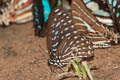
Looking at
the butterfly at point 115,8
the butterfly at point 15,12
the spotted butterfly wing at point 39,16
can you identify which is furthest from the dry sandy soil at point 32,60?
the butterfly at point 15,12

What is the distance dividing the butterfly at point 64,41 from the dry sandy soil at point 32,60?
0.15m

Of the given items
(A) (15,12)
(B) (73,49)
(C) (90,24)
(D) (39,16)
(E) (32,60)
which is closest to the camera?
(B) (73,49)

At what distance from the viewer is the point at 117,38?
224 centimetres

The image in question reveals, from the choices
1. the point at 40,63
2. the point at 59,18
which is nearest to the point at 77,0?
the point at 59,18

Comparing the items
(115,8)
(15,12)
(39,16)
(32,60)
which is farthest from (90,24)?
(15,12)

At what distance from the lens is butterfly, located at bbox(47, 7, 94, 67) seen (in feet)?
6.73

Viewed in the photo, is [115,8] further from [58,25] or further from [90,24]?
[58,25]

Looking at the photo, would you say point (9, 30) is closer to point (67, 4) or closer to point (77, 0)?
point (67, 4)

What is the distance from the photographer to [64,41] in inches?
82.7

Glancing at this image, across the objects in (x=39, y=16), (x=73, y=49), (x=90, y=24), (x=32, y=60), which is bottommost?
(x=32, y=60)

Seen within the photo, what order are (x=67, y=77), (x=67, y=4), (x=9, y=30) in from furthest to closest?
1. (x=9, y=30)
2. (x=67, y=4)
3. (x=67, y=77)

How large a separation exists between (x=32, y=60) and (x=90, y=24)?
68 centimetres

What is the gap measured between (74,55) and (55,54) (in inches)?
A: 7.3

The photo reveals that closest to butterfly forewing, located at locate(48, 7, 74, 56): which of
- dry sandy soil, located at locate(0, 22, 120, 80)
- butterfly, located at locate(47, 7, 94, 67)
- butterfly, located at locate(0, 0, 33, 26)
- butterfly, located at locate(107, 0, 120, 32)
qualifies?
butterfly, located at locate(47, 7, 94, 67)
